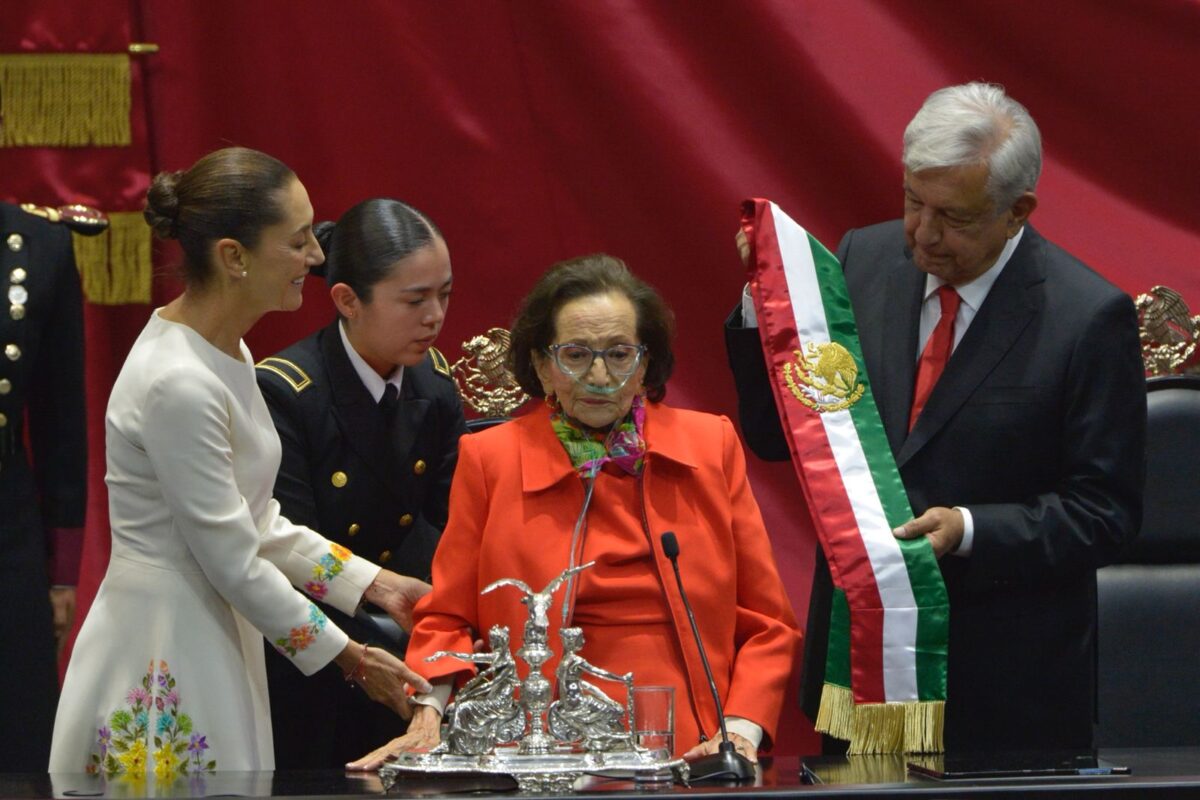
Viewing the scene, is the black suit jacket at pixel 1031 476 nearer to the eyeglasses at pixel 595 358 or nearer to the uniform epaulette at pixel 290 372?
the eyeglasses at pixel 595 358

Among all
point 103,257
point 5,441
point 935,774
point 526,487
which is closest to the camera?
point 935,774

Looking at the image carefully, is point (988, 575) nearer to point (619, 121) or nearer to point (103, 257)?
point (619, 121)

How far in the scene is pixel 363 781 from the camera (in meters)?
1.98

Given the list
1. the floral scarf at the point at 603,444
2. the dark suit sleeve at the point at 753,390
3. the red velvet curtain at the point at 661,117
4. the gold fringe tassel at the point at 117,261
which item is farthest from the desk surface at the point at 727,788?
the red velvet curtain at the point at 661,117

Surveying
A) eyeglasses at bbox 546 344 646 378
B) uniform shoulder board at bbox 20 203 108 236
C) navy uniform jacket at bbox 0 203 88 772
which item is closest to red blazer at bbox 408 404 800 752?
eyeglasses at bbox 546 344 646 378

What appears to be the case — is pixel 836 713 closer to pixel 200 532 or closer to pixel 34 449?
pixel 200 532

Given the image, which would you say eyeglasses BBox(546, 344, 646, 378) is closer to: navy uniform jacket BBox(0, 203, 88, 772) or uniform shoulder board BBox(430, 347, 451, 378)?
uniform shoulder board BBox(430, 347, 451, 378)

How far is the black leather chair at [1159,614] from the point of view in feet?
10.3

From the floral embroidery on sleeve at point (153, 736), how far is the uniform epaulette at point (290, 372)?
61 cm

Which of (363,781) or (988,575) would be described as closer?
(363,781)

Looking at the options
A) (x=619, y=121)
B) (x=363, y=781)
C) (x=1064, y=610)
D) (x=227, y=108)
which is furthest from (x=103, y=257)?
(x=1064, y=610)

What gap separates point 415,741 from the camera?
221 cm

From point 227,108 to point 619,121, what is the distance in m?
0.81

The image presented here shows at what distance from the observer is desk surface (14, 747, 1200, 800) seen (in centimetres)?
186
